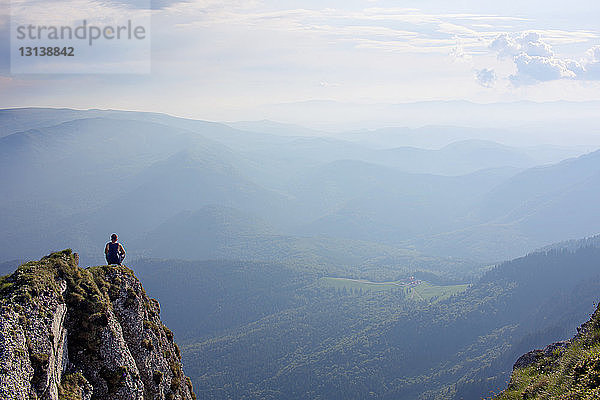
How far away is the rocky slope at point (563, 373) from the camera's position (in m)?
18.6

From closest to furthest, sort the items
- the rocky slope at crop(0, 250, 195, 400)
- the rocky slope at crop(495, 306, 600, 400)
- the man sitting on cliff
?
1. the rocky slope at crop(0, 250, 195, 400)
2. the rocky slope at crop(495, 306, 600, 400)
3. the man sitting on cliff

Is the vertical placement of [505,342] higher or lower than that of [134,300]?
lower

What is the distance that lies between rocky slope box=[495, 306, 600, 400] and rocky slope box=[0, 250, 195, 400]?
20688mm

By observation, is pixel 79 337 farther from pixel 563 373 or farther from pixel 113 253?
pixel 563 373

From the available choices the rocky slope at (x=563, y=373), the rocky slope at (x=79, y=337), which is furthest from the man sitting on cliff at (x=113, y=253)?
the rocky slope at (x=563, y=373)

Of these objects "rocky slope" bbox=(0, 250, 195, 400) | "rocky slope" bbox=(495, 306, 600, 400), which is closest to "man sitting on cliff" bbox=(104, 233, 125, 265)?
→ "rocky slope" bbox=(0, 250, 195, 400)

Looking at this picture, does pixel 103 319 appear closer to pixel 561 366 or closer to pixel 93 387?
pixel 93 387

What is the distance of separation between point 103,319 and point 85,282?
2.31 metres

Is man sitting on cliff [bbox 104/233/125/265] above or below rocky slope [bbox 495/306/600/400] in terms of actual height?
above

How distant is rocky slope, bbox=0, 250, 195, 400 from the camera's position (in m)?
16.5

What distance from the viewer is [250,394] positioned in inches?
6590

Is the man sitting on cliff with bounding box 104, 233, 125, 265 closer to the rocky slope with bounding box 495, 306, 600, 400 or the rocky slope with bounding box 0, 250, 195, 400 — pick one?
the rocky slope with bounding box 0, 250, 195, 400

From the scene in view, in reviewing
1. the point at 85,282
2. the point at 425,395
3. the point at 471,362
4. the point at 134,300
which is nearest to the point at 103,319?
the point at 85,282

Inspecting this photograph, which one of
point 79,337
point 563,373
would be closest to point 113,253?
point 79,337
